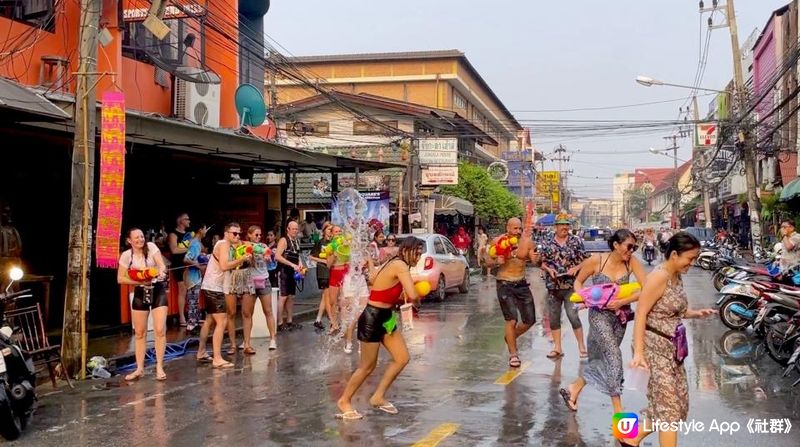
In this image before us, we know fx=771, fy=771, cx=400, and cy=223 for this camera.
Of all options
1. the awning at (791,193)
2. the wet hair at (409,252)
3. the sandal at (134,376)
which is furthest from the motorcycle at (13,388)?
the awning at (791,193)

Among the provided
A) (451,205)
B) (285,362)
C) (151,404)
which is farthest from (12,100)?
(451,205)

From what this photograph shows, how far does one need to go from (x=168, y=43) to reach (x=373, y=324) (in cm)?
1141

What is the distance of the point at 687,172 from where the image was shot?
8981 centimetres

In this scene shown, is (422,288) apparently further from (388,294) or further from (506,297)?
(506,297)

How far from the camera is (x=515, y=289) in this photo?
9.24m

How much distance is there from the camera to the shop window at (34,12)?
1291cm

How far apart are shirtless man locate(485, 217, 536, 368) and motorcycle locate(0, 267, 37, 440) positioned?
515 centimetres

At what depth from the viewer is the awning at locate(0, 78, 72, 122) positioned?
27.2 feet

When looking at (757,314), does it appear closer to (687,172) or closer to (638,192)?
(687,172)

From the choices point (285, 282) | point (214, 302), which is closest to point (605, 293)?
point (214, 302)

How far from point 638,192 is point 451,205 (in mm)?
102360

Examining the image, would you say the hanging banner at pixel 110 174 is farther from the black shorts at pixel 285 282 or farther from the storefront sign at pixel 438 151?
the storefront sign at pixel 438 151

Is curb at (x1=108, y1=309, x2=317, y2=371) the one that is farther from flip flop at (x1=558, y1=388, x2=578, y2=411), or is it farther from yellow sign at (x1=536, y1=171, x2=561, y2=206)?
yellow sign at (x1=536, y1=171, x2=561, y2=206)

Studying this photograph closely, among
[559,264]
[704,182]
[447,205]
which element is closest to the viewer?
[559,264]
